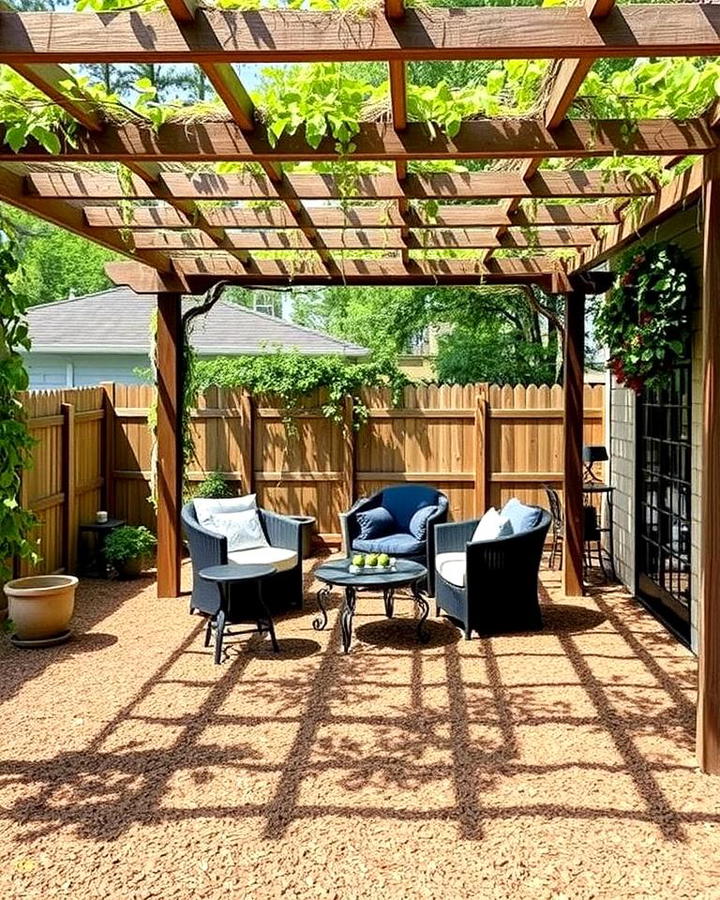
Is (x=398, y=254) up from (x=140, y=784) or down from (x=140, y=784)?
up

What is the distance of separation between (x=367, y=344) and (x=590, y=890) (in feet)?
51.5

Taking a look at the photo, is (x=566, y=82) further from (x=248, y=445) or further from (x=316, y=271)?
(x=248, y=445)

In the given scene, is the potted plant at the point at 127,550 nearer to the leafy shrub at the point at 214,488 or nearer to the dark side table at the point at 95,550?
the dark side table at the point at 95,550

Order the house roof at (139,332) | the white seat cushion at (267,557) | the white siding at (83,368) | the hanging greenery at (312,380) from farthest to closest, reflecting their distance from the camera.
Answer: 1. the white siding at (83,368)
2. the house roof at (139,332)
3. the hanging greenery at (312,380)
4. the white seat cushion at (267,557)

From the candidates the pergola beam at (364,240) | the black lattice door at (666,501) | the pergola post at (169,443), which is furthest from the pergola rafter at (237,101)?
the black lattice door at (666,501)

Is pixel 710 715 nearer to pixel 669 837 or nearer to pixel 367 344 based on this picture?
pixel 669 837

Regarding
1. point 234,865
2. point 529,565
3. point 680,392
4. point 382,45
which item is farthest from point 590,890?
point 680,392

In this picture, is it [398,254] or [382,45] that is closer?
[382,45]

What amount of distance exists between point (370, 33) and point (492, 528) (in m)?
4.32

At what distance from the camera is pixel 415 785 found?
366 cm

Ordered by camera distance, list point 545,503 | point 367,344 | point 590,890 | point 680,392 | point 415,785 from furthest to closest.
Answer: point 367,344, point 545,503, point 680,392, point 415,785, point 590,890

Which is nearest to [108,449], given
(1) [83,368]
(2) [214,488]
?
(2) [214,488]

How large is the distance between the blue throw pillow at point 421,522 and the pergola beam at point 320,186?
11.4 feet

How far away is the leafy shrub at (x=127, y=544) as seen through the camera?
27.0 ft
